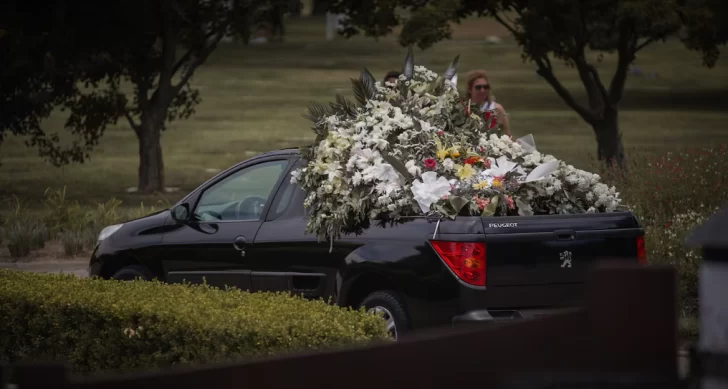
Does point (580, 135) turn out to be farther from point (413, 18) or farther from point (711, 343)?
point (711, 343)

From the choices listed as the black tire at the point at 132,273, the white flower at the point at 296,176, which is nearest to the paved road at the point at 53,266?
the black tire at the point at 132,273

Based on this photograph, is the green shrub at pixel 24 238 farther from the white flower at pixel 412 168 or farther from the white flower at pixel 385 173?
the white flower at pixel 412 168

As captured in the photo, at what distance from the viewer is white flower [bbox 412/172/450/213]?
8750mm

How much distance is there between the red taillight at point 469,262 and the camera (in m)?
8.39

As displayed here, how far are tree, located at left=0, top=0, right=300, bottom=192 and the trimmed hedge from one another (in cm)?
1616

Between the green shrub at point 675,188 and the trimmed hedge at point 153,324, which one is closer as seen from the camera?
the trimmed hedge at point 153,324

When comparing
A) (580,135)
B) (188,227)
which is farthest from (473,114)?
(580,135)

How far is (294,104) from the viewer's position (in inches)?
1975

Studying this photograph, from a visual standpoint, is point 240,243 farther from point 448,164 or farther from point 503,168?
point 503,168

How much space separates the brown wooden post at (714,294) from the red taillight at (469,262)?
193 inches

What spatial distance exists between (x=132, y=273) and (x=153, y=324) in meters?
3.20

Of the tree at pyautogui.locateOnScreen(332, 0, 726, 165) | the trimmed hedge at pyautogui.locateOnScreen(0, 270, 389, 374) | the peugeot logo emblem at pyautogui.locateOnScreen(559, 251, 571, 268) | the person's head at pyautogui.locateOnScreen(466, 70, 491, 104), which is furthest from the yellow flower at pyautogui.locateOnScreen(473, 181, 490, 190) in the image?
the tree at pyautogui.locateOnScreen(332, 0, 726, 165)

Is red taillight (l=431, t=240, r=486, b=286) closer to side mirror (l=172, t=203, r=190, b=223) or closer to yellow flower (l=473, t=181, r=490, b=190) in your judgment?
yellow flower (l=473, t=181, r=490, b=190)

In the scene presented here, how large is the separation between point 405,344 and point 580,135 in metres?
38.7
